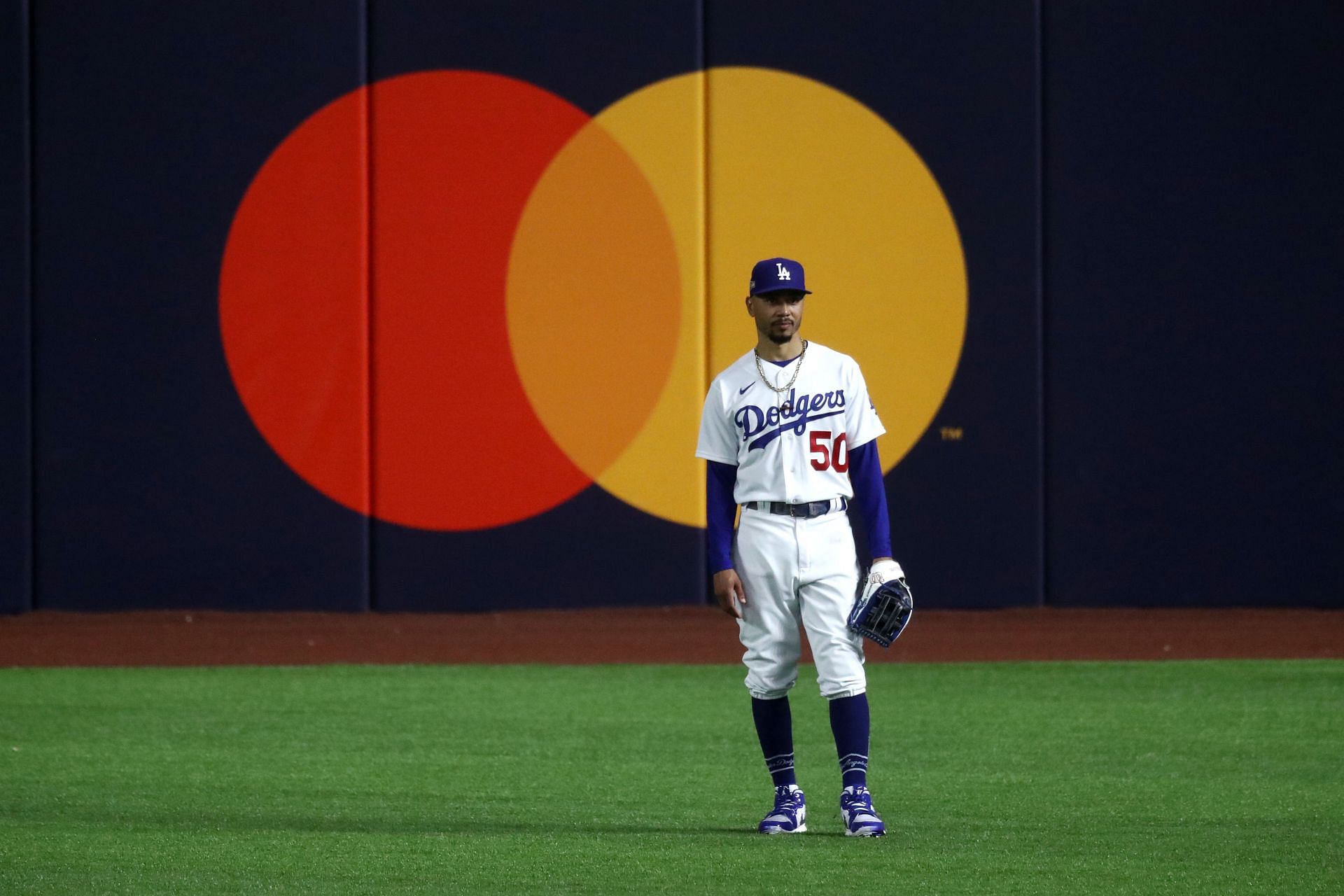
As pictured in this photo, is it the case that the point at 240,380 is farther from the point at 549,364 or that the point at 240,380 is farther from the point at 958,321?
the point at 958,321

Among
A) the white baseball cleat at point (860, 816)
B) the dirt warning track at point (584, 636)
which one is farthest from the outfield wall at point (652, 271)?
the white baseball cleat at point (860, 816)

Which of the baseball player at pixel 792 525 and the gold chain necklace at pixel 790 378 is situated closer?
the baseball player at pixel 792 525

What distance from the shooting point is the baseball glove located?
489 centimetres

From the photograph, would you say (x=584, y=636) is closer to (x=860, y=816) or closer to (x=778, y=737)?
(x=778, y=737)

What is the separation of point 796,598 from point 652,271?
6.52 meters

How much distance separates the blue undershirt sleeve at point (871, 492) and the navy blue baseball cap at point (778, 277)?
1.67 ft

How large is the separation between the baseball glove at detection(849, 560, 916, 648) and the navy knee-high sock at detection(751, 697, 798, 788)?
343 millimetres

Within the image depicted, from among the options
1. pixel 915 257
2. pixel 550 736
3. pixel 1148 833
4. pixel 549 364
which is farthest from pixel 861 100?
pixel 1148 833

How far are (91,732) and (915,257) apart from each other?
6235mm

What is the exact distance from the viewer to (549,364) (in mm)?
11320

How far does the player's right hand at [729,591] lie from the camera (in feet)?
16.2

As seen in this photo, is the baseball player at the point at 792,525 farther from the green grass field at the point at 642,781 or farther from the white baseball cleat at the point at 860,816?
the green grass field at the point at 642,781

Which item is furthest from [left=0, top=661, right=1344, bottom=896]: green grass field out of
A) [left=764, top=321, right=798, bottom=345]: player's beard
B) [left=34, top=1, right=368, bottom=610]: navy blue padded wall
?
[left=34, top=1, right=368, bottom=610]: navy blue padded wall

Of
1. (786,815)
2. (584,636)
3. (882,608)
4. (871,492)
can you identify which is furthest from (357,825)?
(584,636)
